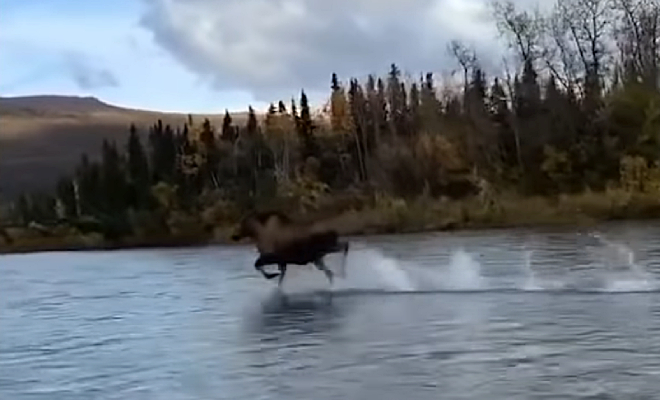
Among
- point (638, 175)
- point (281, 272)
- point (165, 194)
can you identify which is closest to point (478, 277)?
point (281, 272)

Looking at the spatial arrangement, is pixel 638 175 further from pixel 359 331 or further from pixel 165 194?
pixel 359 331

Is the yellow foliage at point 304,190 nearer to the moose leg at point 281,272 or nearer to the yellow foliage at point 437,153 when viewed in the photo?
the yellow foliage at point 437,153

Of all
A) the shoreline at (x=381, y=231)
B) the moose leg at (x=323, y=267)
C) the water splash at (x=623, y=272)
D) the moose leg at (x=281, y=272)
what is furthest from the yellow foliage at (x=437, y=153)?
the moose leg at (x=281, y=272)

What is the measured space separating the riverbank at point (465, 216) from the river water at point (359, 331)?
12.3 meters

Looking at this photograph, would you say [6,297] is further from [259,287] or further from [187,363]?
[187,363]

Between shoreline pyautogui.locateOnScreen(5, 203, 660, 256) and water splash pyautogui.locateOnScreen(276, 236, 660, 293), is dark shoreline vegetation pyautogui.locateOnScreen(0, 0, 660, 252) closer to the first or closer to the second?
shoreline pyautogui.locateOnScreen(5, 203, 660, 256)

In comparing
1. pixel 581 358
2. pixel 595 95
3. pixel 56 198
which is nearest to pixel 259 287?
pixel 581 358

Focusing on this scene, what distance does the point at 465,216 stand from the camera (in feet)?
114

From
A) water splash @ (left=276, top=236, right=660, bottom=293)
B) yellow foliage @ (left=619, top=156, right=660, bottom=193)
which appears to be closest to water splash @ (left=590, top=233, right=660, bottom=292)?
water splash @ (left=276, top=236, right=660, bottom=293)

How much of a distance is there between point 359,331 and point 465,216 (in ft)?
77.9

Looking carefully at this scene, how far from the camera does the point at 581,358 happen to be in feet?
29.9

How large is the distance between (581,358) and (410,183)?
31.7 metres

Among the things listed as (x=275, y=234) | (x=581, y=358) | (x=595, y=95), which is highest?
(x=595, y=95)

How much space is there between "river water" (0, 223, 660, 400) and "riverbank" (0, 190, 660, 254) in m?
12.3
